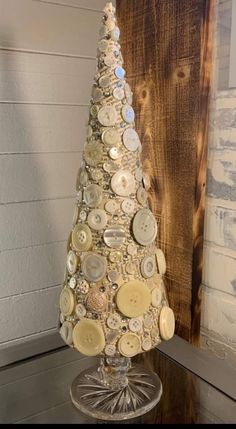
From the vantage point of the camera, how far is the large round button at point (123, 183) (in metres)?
0.57

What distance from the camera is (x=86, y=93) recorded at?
Result: 871mm

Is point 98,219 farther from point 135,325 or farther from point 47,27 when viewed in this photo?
point 47,27

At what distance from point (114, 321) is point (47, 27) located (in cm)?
53

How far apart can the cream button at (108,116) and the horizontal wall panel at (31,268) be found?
36 cm

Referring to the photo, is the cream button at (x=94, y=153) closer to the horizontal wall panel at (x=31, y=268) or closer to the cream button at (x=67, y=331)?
the cream button at (x=67, y=331)

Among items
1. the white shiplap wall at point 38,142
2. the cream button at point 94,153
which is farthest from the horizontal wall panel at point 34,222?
the cream button at point 94,153

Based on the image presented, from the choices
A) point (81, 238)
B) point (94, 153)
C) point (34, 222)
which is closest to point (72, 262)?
point (81, 238)

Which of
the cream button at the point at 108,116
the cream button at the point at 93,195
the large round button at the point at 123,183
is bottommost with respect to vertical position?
the cream button at the point at 93,195

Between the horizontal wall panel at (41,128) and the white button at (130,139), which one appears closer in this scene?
the white button at (130,139)

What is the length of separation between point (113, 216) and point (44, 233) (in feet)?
1.04

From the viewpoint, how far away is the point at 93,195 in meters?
0.57

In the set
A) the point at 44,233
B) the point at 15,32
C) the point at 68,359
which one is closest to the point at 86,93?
the point at 15,32

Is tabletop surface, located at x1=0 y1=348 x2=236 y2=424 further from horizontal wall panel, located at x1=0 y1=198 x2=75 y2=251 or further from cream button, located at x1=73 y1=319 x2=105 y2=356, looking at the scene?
horizontal wall panel, located at x1=0 y1=198 x2=75 y2=251

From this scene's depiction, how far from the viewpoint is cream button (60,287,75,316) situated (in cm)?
59
